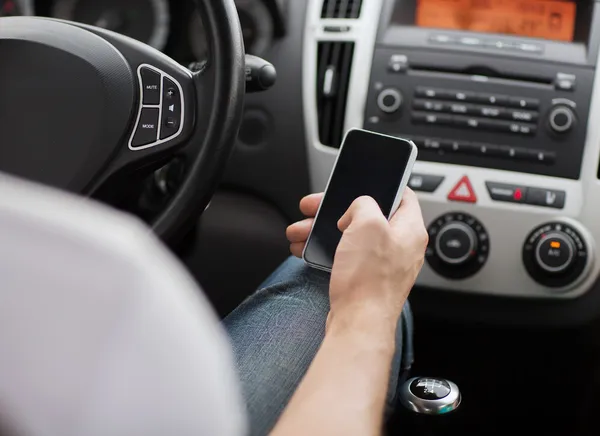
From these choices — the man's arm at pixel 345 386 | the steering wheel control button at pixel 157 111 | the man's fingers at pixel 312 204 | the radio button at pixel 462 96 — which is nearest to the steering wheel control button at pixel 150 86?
the steering wheel control button at pixel 157 111

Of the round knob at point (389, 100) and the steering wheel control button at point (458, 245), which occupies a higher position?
the round knob at point (389, 100)

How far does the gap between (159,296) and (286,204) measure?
838mm

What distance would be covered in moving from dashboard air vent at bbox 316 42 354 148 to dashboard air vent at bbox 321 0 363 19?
37 millimetres

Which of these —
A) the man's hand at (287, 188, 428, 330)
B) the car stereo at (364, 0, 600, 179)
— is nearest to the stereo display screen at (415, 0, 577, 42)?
the car stereo at (364, 0, 600, 179)

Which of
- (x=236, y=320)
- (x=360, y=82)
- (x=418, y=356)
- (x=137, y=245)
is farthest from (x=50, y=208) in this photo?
(x=418, y=356)

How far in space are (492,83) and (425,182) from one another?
15 cm

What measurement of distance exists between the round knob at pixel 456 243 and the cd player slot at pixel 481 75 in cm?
19

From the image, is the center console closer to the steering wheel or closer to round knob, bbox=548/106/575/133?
round knob, bbox=548/106/575/133

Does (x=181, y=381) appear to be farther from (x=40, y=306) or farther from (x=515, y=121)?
(x=515, y=121)

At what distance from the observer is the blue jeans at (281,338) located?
26.9 inches

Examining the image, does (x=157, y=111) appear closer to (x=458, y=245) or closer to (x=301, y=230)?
(x=301, y=230)

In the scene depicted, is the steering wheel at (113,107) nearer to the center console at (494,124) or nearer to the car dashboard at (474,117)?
the car dashboard at (474,117)

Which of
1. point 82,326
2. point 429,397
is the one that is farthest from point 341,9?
point 82,326

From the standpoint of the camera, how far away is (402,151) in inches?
32.2
